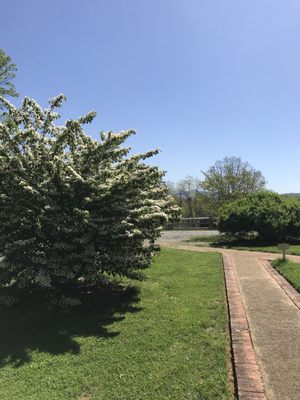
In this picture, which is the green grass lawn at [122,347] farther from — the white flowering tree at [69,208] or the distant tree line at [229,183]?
the distant tree line at [229,183]

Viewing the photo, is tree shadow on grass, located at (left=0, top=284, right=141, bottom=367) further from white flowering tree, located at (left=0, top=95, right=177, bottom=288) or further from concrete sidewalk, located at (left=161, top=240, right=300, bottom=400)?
concrete sidewalk, located at (left=161, top=240, right=300, bottom=400)

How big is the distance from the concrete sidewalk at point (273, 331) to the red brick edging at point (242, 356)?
7cm

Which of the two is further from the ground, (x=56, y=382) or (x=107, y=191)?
(x=107, y=191)

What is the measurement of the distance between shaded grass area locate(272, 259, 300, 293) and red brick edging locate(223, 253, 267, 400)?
1.66m

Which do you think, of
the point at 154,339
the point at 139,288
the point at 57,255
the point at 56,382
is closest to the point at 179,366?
the point at 154,339

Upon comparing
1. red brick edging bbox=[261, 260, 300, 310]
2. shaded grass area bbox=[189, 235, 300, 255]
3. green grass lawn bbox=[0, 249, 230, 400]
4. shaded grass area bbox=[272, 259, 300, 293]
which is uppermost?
shaded grass area bbox=[189, 235, 300, 255]

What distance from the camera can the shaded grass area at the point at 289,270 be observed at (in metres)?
8.51

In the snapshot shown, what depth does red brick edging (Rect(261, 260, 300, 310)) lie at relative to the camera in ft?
24.0

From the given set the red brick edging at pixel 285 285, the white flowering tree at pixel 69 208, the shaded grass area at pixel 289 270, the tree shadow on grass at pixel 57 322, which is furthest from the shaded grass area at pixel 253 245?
the white flowering tree at pixel 69 208

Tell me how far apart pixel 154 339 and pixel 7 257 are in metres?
2.61

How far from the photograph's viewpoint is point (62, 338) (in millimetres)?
5688

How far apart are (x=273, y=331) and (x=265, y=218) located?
1225 centimetres

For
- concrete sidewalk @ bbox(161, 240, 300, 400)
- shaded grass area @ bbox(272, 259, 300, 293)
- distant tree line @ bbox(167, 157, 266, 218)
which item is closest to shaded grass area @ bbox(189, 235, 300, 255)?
shaded grass area @ bbox(272, 259, 300, 293)

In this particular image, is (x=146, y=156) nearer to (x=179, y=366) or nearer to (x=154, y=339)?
(x=154, y=339)
